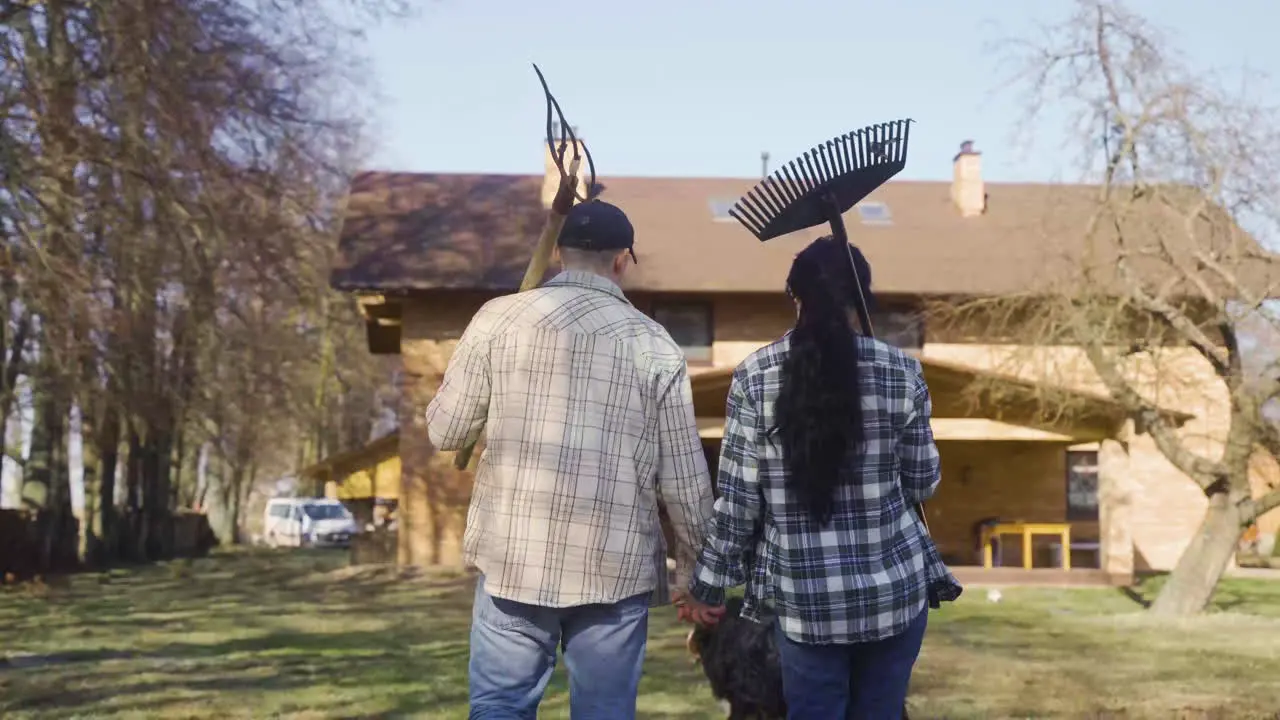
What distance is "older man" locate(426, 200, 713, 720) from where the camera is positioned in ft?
12.3

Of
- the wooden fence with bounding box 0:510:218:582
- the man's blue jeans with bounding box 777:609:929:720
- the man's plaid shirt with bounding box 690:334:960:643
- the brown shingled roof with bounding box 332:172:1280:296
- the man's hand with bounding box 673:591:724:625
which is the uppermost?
the brown shingled roof with bounding box 332:172:1280:296

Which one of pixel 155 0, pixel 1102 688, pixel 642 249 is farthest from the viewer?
pixel 642 249

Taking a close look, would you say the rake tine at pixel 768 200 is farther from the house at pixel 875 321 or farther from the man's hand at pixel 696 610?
the house at pixel 875 321

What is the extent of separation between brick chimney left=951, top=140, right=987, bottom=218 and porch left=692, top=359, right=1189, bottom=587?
538 centimetres

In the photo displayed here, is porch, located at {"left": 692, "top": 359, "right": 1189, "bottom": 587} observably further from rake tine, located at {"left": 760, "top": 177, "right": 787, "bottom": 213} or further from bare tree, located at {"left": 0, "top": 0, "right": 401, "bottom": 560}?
rake tine, located at {"left": 760, "top": 177, "right": 787, "bottom": 213}

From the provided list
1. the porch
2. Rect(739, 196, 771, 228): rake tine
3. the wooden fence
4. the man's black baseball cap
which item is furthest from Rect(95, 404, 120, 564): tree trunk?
the man's black baseball cap

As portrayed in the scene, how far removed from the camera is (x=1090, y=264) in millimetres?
15844

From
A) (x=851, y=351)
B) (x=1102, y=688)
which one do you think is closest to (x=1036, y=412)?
(x=1102, y=688)

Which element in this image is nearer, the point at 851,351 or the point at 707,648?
the point at 851,351

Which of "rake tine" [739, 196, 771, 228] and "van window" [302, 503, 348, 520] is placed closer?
"rake tine" [739, 196, 771, 228]

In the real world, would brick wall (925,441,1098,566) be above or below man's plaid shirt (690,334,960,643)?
below

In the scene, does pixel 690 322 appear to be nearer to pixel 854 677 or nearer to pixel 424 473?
pixel 424 473

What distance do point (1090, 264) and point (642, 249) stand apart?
39.1 ft

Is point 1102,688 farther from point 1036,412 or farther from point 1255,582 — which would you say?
point 1255,582
